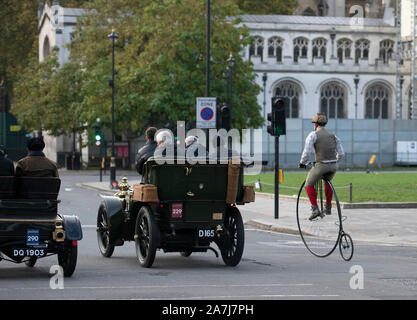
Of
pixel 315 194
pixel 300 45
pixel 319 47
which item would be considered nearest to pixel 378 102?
pixel 319 47

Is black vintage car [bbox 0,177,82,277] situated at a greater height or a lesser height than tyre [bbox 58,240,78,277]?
greater

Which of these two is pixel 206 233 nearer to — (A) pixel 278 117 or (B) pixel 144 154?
(B) pixel 144 154

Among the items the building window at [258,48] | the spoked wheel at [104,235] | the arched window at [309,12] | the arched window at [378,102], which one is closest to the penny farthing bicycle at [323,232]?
the spoked wheel at [104,235]

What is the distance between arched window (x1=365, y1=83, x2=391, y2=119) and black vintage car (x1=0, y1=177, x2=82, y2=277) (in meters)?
72.8

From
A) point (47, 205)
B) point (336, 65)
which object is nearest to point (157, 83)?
point (336, 65)

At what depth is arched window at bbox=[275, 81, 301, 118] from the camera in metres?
81.3

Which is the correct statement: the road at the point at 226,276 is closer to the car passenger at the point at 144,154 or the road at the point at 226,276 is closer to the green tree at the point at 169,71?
the car passenger at the point at 144,154

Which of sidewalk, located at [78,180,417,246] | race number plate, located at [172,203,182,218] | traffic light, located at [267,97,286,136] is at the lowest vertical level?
sidewalk, located at [78,180,417,246]

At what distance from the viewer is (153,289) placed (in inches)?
416

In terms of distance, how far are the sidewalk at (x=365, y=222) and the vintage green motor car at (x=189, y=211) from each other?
5.86ft

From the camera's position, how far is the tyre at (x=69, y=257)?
11577 mm

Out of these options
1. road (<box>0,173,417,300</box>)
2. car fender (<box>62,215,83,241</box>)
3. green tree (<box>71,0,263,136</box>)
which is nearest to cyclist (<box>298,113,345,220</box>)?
road (<box>0,173,417,300</box>)

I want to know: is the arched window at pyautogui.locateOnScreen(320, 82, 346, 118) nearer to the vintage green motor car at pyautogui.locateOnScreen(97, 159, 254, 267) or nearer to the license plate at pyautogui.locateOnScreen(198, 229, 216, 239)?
the vintage green motor car at pyautogui.locateOnScreen(97, 159, 254, 267)
